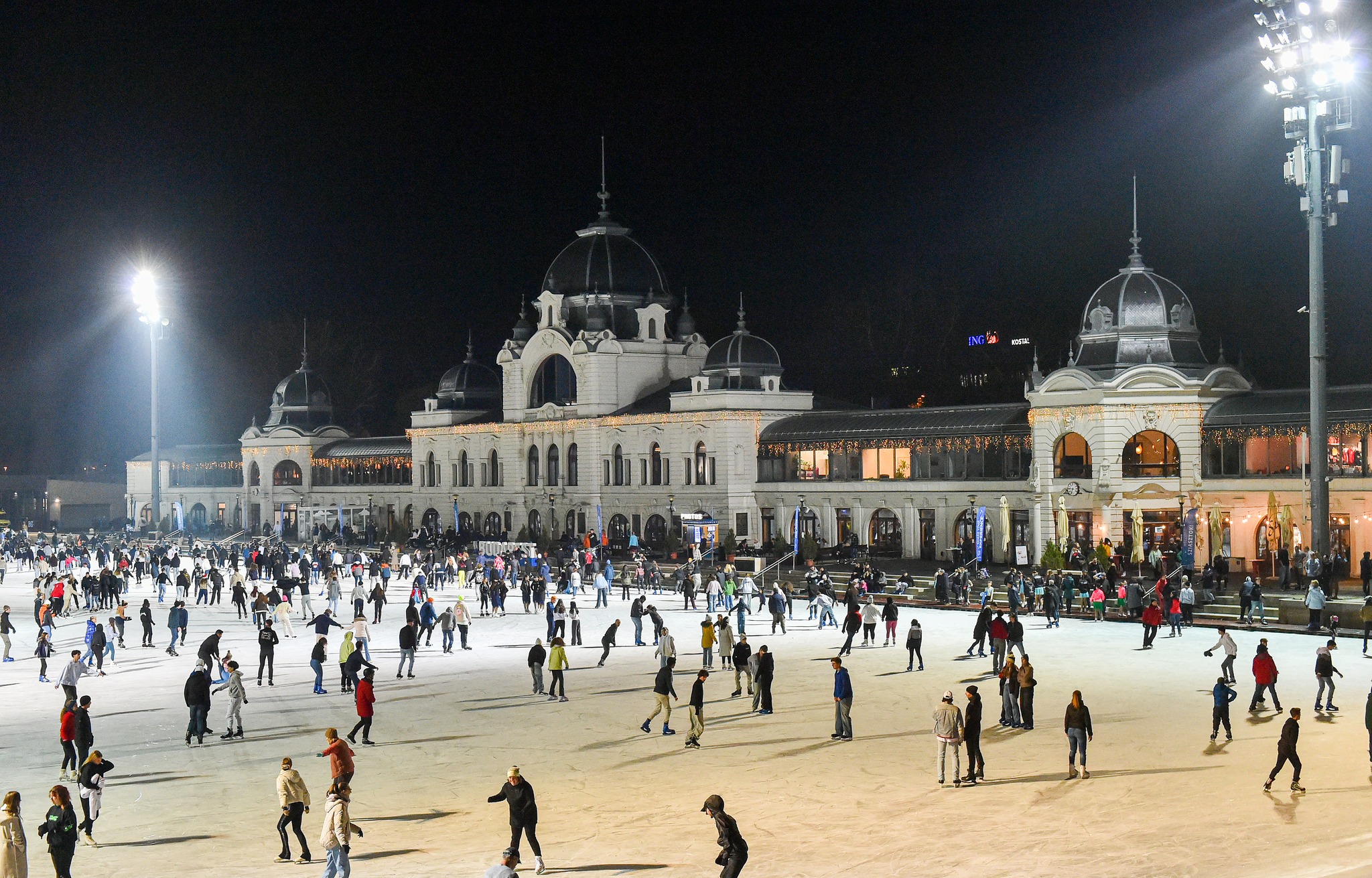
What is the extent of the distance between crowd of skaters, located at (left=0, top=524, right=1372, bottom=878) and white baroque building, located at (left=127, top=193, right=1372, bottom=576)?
9460 mm

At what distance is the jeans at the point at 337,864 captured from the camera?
639 inches

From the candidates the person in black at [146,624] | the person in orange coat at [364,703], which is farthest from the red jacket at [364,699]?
the person in black at [146,624]

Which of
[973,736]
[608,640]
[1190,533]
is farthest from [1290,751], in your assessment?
[1190,533]

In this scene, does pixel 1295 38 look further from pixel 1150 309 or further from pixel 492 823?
pixel 492 823

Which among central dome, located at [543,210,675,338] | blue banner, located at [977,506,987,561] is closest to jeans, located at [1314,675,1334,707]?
blue banner, located at [977,506,987,561]

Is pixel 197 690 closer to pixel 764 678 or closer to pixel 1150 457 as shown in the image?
pixel 764 678

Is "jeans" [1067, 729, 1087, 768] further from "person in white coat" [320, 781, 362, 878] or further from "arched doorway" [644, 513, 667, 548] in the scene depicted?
"arched doorway" [644, 513, 667, 548]

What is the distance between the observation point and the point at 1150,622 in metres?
34.6

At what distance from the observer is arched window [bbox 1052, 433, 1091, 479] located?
183 ft

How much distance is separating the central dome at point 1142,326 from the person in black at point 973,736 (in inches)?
1375

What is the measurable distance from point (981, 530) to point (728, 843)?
140 ft

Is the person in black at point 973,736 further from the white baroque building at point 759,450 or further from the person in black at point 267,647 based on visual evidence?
the white baroque building at point 759,450

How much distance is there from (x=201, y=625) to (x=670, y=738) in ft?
80.7

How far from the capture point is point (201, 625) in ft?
150
